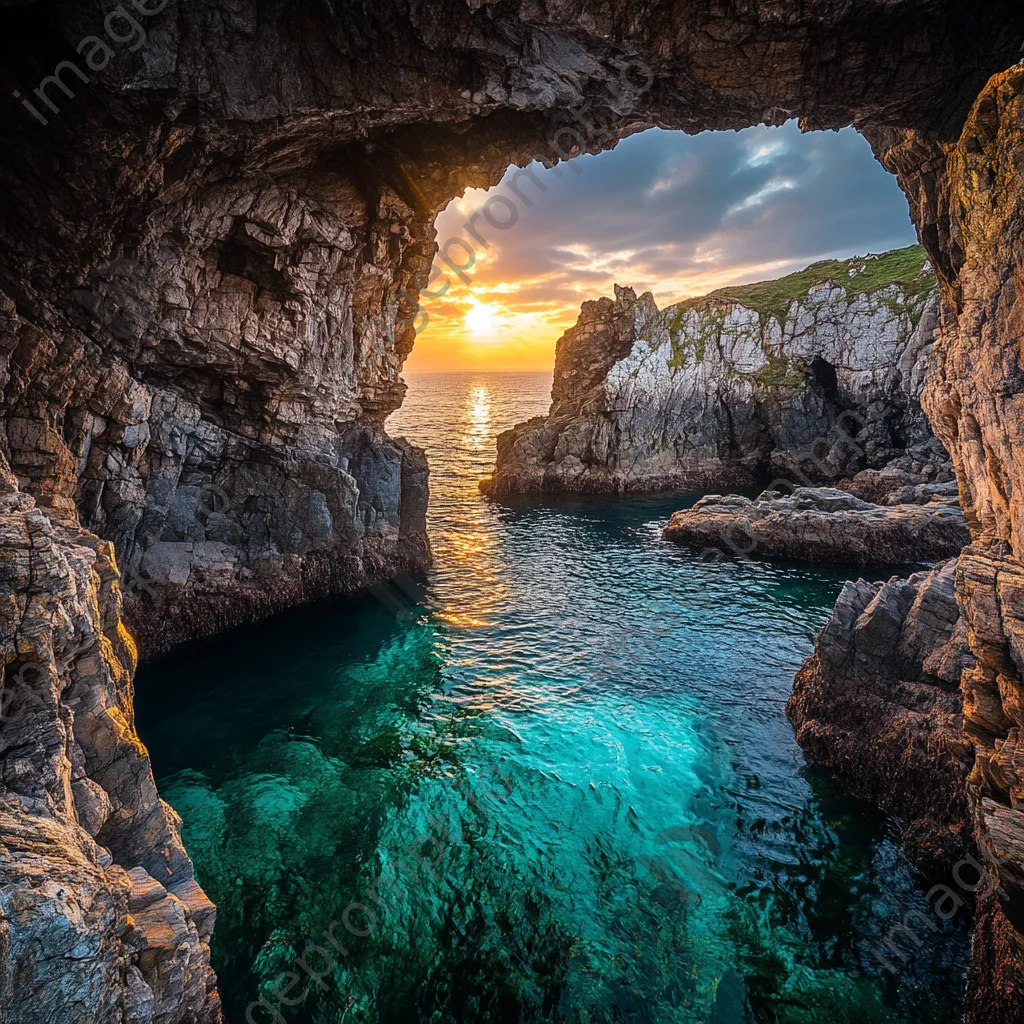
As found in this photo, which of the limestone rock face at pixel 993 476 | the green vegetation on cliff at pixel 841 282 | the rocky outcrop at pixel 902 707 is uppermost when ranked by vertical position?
the green vegetation on cliff at pixel 841 282

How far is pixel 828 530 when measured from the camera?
39.3 m

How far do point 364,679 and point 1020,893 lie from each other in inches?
855

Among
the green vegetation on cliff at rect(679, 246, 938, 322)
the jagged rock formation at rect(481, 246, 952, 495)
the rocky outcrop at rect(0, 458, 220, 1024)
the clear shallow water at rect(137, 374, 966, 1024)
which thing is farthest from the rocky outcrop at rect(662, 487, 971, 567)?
the rocky outcrop at rect(0, 458, 220, 1024)

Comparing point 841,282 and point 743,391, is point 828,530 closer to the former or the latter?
point 743,391

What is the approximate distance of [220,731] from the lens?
69.0ft

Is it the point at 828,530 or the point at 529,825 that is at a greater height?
the point at 828,530

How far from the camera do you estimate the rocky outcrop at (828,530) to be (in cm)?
3794

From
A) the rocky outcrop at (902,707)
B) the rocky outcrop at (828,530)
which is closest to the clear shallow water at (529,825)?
the rocky outcrop at (902,707)

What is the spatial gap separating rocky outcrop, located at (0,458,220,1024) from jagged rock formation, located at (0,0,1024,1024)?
0.05 m

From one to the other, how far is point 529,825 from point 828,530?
106 ft

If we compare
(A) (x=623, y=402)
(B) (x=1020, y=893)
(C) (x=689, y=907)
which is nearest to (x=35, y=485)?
(C) (x=689, y=907)

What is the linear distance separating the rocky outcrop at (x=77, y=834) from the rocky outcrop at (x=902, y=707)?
17.0 metres

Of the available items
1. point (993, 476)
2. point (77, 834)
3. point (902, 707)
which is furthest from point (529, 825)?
point (993, 476)

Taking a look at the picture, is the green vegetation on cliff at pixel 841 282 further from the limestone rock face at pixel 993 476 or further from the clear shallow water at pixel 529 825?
the limestone rock face at pixel 993 476
